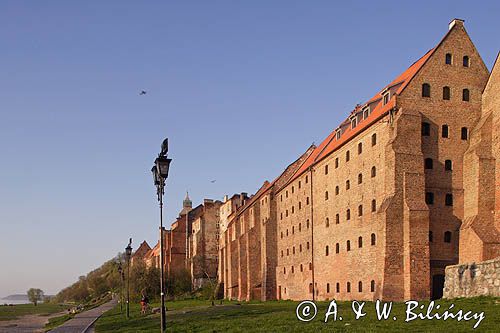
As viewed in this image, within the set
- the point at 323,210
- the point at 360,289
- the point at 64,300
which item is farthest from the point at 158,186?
the point at 64,300

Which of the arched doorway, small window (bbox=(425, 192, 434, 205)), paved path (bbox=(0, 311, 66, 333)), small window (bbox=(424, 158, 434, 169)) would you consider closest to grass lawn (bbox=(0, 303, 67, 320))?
paved path (bbox=(0, 311, 66, 333))

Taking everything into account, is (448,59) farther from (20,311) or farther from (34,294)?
(34,294)

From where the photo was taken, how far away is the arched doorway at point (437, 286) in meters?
33.2

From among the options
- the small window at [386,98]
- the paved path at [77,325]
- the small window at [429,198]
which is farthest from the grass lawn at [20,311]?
the small window at [429,198]

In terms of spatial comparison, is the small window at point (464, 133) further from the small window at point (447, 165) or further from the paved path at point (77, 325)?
the paved path at point (77, 325)

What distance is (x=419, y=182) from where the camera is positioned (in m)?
34.0

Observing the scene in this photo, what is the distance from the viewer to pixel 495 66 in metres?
35.4

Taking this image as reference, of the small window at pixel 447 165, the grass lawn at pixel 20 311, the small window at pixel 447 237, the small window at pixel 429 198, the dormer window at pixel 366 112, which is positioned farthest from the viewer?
the grass lawn at pixel 20 311

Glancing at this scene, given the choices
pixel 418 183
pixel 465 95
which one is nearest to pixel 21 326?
Answer: pixel 418 183

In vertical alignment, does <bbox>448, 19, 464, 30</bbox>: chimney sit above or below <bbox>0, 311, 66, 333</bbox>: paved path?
above

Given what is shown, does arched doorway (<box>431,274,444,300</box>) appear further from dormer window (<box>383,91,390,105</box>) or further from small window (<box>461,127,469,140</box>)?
dormer window (<box>383,91,390,105</box>)

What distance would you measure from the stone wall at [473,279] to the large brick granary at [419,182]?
11.7 feet

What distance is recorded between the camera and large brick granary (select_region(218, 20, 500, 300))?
108 ft

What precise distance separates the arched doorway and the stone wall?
13.1ft
